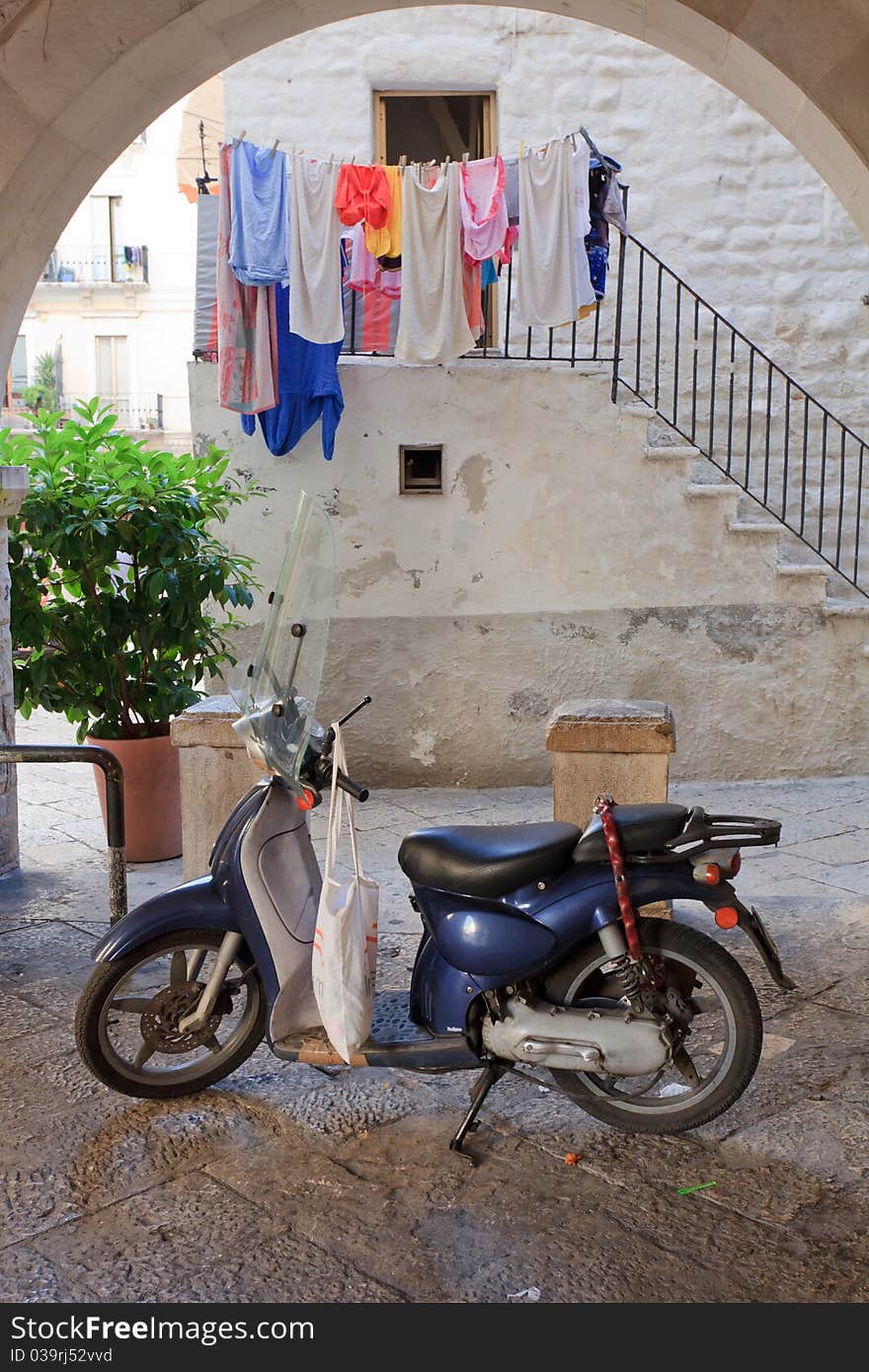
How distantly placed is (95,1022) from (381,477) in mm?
4879

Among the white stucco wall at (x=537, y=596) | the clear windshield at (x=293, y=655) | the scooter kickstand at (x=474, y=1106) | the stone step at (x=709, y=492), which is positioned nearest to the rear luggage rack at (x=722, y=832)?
the scooter kickstand at (x=474, y=1106)

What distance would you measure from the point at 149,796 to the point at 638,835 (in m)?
3.46

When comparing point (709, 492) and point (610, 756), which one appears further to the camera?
point (709, 492)

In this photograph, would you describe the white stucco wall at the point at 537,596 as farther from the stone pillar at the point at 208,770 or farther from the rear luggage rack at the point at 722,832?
the rear luggage rack at the point at 722,832

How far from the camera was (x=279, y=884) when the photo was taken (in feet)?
11.2

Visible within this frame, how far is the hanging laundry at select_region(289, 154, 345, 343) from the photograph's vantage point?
7148 millimetres

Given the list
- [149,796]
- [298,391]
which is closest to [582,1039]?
[149,796]

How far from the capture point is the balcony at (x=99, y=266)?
3088 centimetres

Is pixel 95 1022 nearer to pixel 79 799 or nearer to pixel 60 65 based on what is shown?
pixel 60 65

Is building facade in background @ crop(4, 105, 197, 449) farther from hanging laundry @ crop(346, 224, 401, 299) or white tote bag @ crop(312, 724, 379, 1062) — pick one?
white tote bag @ crop(312, 724, 379, 1062)

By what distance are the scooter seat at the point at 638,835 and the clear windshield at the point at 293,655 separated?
0.75m

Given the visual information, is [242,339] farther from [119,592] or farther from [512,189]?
[119,592]

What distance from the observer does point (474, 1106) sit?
10.5ft

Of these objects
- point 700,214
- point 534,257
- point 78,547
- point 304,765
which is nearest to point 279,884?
point 304,765
